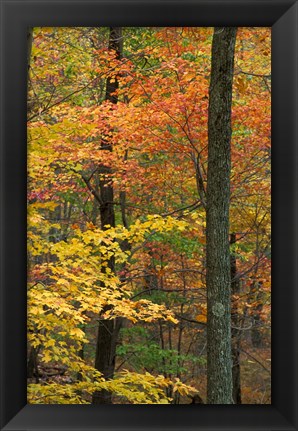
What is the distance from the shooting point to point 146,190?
6680mm

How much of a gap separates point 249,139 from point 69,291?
11.0ft

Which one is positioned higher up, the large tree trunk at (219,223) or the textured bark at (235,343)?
the large tree trunk at (219,223)

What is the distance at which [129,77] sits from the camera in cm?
529

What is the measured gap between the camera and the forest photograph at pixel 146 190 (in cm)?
383

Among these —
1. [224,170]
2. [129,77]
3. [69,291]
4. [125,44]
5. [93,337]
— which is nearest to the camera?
[69,291]

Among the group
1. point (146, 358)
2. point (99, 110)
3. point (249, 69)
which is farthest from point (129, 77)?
point (146, 358)

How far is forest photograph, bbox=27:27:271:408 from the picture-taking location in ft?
12.6

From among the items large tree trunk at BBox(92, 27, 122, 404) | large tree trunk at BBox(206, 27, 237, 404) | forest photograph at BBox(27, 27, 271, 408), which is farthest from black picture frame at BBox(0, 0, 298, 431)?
large tree trunk at BBox(92, 27, 122, 404)
